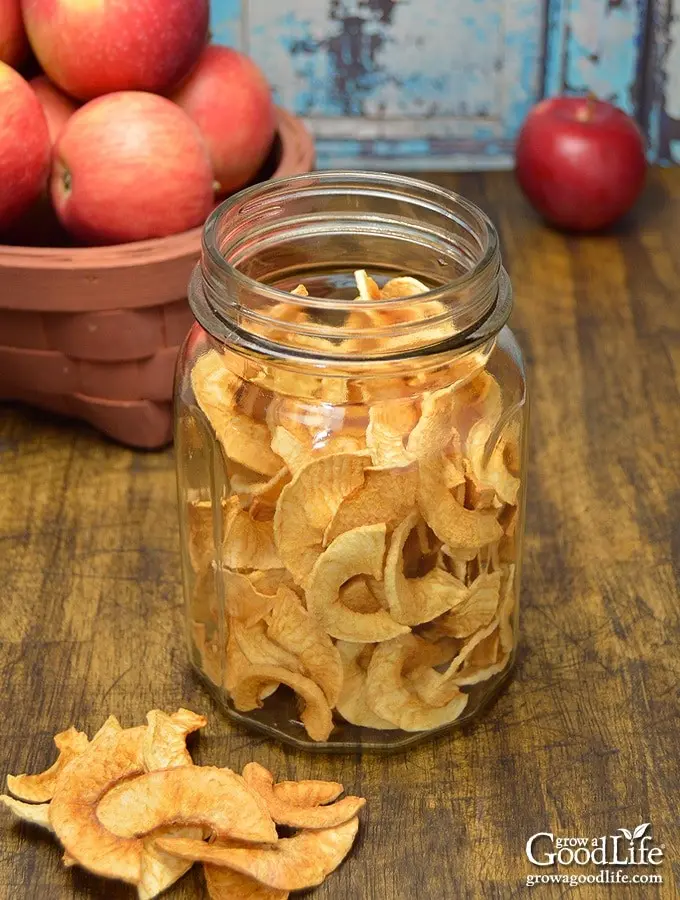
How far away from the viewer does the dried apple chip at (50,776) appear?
2.16 feet

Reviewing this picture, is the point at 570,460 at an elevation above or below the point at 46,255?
below

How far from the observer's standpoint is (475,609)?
69cm

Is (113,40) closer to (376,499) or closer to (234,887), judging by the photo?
(376,499)

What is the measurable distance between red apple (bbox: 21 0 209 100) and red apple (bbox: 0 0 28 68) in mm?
13

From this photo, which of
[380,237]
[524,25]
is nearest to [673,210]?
Result: [524,25]

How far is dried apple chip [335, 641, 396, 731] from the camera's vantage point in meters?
0.67

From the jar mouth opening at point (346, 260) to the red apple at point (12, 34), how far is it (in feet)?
1.14

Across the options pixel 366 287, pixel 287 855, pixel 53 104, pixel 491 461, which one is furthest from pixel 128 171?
pixel 287 855

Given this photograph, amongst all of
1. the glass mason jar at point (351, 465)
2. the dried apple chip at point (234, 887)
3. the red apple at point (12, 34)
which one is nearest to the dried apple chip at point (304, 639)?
the glass mason jar at point (351, 465)

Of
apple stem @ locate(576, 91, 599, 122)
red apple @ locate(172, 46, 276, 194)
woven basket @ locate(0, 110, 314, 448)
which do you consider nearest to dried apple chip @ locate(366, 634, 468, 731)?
woven basket @ locate(0, 110, 314, 448)

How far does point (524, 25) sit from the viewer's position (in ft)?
4.46

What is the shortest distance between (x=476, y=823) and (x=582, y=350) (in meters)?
0.52

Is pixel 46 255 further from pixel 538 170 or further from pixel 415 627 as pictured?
pixel 538 170

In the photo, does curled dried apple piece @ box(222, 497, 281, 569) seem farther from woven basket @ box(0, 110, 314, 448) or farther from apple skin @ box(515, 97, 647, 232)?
apple skin @ box(515, 97, 647, 232)
